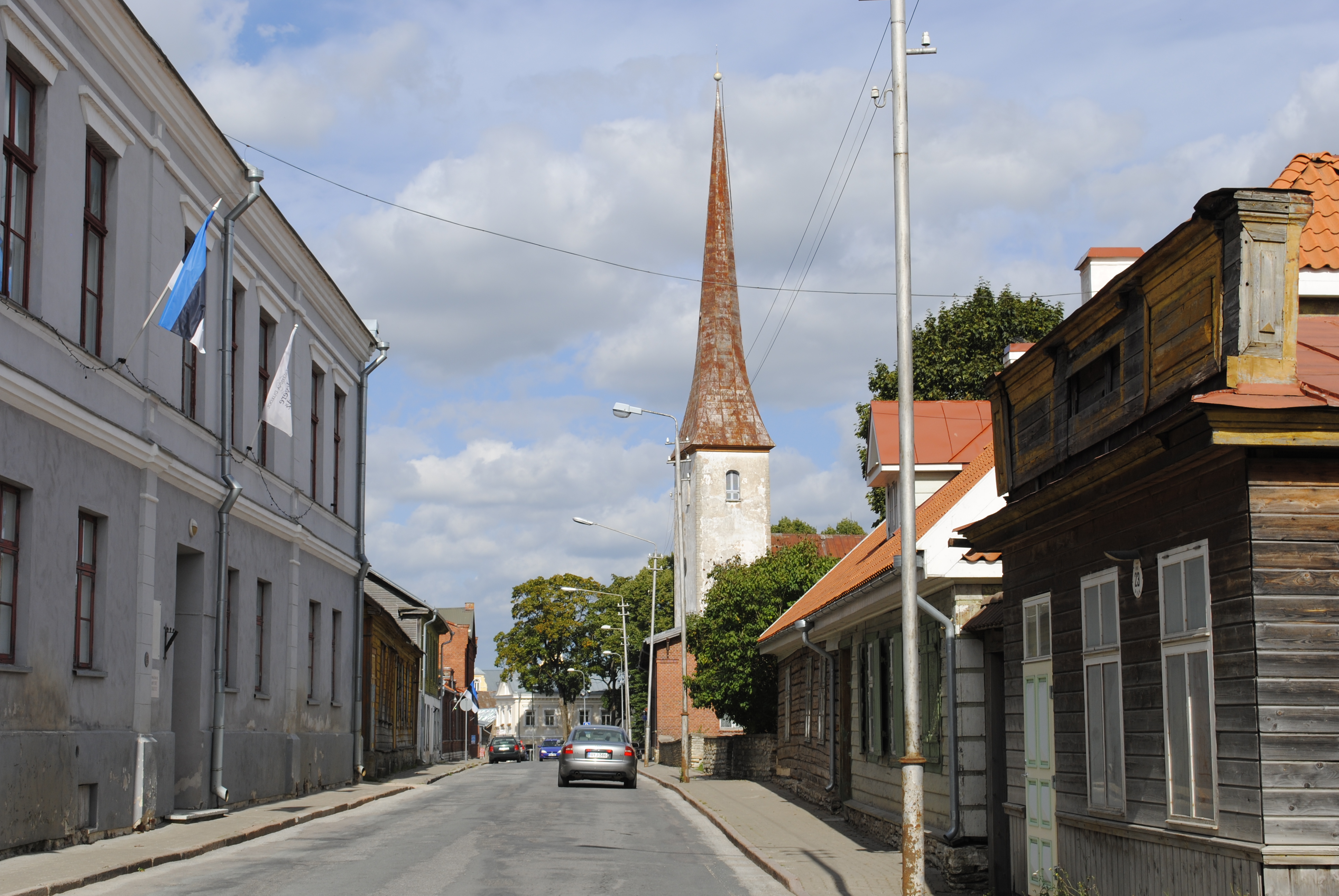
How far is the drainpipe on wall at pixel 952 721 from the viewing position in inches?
557

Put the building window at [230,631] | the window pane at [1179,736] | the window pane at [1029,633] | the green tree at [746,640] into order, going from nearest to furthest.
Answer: the window pane at [1179,736], the window pane at [1029,633], the building window at [230,631], the green tree at [746,640]

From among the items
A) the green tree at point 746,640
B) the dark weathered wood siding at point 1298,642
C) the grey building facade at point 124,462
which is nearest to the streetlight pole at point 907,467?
the dark weathered wood siding at point 1298,642

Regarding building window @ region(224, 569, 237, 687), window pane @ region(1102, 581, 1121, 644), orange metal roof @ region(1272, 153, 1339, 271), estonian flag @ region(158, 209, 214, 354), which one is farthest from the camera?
building window @ region(224, 569, 237, 687)

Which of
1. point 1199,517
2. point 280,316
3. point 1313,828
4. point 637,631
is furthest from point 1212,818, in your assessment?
point 637,631

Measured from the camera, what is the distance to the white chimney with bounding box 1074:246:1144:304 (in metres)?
13.1

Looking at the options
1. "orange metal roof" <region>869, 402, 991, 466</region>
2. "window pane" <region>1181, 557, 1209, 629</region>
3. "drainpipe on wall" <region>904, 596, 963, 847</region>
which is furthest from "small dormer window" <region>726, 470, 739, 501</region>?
"window pane" <region>1181, 557, 1209, 629</region>

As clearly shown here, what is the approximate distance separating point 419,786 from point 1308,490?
2657 cm

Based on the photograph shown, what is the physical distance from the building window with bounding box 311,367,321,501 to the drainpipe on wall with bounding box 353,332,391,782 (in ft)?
9.33

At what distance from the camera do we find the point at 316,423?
88.1 ft

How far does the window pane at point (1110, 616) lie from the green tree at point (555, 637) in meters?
80.4

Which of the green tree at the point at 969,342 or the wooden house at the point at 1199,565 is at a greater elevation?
the green tree at the point at 969,342

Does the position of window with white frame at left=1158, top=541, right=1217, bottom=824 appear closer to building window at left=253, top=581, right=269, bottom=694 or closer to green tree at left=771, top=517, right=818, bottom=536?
building window at left=253, top=581, right=269, bottom=694

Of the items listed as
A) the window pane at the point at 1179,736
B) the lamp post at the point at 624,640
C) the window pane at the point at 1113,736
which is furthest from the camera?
the lamp post at the point at 624,640

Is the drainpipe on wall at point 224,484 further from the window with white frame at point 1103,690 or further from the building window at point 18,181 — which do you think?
the window with white frame at point 1103,690
